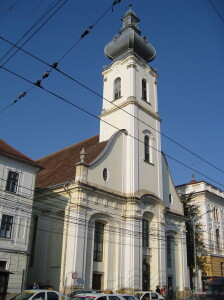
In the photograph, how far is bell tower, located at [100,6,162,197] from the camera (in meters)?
32.9

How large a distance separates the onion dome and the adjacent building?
1740 centimetres

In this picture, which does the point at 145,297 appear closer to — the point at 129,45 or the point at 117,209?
the point at 117,209

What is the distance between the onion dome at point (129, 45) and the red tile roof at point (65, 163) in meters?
10.1

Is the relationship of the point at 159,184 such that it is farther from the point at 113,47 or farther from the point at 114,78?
the point at 113,47

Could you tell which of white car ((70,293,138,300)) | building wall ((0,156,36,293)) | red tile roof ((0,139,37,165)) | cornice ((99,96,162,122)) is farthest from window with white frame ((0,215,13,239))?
cornice ((99,96,162,122))

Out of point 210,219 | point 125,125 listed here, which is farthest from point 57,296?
point 210,219

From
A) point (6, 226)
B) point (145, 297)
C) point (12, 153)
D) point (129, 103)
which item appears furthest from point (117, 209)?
point (129, 103)

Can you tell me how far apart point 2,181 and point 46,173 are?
502 inches

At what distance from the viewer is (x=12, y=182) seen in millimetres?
22781

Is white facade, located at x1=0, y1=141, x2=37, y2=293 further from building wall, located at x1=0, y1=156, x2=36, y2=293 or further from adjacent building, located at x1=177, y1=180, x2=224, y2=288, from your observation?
adjacent building, located at x1=177, y1=180, x2=224, y2=288

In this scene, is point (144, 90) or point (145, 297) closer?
point (145, 297)

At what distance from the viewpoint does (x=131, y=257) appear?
27938mm

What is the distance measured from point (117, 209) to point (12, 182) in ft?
33.3

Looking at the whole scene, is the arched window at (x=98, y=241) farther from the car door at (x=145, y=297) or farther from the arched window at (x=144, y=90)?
the arched window at (x=144, y=90)
